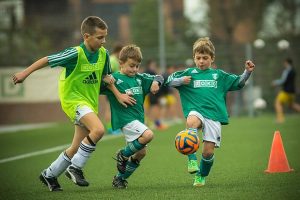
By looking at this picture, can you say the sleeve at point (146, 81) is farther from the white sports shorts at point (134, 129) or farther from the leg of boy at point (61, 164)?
the leg of boy at point (61, 164)

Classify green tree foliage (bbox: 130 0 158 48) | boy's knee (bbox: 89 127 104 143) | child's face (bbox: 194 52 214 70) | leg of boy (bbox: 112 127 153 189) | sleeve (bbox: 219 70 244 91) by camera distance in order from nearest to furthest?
boy's knee (bbox: 89 127 104 143) < leg of boy (bbox: 112 127 153 189) < child's face (bbox: 194 52 214 70) < sleeve (bbox: 219 70 244 91) < green tree foliage (bbox: 130 0 158 48)

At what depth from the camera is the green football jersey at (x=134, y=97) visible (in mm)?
9570

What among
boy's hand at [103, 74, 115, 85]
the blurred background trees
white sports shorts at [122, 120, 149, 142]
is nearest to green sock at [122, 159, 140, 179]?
white sports shorts at [122, 120, 149, 142]

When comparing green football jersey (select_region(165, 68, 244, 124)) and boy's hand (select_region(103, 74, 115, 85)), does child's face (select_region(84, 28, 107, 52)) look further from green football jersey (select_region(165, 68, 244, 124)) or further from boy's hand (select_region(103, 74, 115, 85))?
green football jersey (select_region(165, 68, 244, 124))

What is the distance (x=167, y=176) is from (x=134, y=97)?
5.25 feet

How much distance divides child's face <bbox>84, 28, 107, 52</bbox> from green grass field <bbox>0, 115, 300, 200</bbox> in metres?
1.68

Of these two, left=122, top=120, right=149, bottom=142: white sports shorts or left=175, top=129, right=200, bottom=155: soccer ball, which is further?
left=122, top=120, right=149, bottom=142: white sports shorts

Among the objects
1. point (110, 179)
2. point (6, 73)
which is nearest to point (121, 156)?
point (110, 179)

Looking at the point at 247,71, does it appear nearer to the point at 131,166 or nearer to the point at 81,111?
the point at 131,166

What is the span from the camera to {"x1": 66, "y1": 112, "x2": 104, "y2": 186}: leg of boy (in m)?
9.19

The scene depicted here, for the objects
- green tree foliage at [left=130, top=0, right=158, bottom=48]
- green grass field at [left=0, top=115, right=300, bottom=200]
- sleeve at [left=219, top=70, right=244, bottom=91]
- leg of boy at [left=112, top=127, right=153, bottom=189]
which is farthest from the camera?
green tree foliage at [left=130, top=0, right=158, bottom=48]

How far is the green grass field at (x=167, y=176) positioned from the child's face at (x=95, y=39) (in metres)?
1.68

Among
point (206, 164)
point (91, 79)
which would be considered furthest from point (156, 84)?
point (206, 164)

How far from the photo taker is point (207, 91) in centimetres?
970
